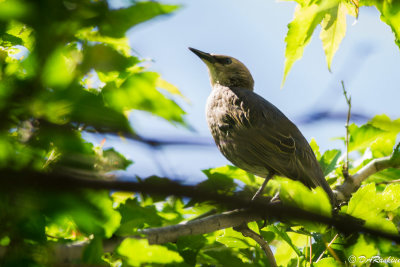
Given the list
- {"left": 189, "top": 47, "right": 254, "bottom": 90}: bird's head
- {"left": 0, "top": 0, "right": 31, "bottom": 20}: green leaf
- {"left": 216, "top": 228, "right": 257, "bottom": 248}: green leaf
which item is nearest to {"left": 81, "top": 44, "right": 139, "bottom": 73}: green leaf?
{"left": 0, "top": 0, "right": 31, "bottom": 20}: green leaf

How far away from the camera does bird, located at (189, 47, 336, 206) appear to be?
3.58 meters

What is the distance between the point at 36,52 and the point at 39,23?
0.05 meters

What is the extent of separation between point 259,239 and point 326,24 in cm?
127

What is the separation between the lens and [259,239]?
233 centimetres

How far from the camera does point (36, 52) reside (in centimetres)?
65

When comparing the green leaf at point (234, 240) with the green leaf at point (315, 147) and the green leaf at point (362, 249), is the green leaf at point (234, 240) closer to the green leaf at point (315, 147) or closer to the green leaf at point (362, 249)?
the green leaf at point (362, 249)

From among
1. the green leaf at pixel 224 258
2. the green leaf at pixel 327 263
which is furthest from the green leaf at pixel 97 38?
the green leaf at pixel 327 263

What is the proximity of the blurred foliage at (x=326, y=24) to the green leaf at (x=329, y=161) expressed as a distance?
46.6 inches

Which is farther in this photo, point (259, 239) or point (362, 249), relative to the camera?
point (259, 239)

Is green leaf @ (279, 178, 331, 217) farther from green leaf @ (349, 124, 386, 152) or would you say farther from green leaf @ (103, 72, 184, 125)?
green leaf @ (349, 124, 386, 152)

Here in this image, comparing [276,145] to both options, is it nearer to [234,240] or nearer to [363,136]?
[363,136]

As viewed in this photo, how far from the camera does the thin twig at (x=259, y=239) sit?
2.26 metres

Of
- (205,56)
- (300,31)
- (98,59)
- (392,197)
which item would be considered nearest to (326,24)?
(300,31)

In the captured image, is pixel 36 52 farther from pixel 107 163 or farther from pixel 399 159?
pixel 399 159
